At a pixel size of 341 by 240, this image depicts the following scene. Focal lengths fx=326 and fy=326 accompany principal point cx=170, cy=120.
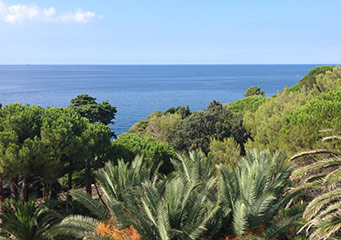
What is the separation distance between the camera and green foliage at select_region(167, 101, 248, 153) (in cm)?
2569

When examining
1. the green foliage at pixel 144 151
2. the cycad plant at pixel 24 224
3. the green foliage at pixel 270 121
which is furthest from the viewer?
the green foliage at pixel 270 121

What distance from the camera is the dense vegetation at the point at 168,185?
9250mm

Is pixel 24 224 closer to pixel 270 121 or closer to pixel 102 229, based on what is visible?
pixel 102 229

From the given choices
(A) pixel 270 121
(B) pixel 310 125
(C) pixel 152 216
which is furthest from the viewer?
(A) pixel 270 121

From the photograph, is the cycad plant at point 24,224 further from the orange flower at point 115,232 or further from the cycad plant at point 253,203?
the cycad plant at point 253,203

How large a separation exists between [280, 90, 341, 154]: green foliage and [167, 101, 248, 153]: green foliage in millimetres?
8630

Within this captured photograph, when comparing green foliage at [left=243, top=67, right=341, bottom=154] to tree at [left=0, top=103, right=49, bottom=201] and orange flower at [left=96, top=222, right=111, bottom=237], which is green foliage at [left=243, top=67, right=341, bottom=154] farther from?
tree at [left=0, top=103, right=49, bottom=201]

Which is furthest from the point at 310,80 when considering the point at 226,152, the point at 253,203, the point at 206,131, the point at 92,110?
the point at 253,203

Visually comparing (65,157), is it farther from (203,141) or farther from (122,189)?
(203,141)

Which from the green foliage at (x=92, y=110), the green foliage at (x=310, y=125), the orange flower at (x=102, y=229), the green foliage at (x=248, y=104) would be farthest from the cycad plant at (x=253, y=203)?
the green foliage at (x=92, y=110)

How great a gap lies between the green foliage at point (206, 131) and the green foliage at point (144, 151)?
20.2ft

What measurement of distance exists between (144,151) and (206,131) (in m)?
9.42

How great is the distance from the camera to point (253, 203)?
1000 centimetres

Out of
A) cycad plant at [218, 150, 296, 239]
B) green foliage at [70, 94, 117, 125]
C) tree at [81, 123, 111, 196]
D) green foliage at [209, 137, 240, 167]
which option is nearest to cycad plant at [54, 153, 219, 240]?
cycad plant at [218, 150, 296, 239]
